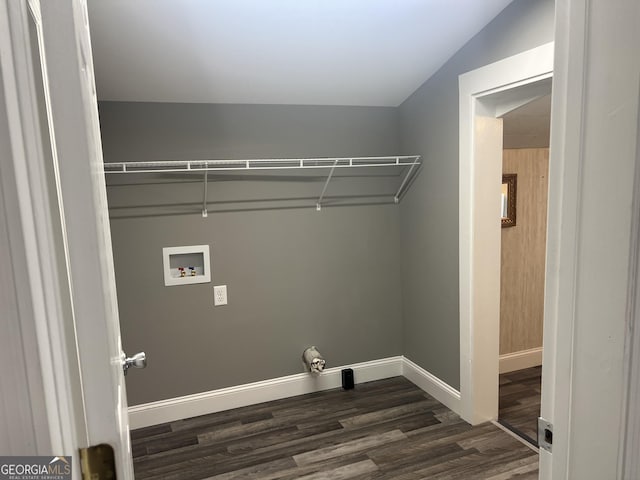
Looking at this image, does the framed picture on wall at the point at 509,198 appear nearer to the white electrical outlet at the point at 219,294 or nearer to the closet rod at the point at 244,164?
the closet rod at the point at 244,164

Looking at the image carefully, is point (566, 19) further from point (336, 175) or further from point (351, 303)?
point (351, 303)

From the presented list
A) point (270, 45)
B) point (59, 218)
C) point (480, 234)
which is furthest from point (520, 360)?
point (59, 218)

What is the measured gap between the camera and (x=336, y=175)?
2941 mm

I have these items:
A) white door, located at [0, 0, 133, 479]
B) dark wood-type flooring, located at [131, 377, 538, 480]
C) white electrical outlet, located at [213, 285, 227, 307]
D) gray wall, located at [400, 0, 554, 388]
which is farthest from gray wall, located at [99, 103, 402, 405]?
white door, located at [0, 0, 133, 479]

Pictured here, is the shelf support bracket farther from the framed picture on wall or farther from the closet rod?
the framed picture on wall

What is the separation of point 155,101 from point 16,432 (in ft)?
7.65

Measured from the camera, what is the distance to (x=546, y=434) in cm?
86

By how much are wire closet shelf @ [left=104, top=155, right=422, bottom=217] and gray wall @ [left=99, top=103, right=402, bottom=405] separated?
0.22ft

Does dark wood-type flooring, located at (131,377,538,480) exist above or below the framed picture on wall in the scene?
below

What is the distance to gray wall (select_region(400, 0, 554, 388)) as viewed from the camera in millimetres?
2294

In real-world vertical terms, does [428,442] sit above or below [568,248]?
below

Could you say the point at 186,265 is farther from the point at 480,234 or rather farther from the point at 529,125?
the point at 529,125

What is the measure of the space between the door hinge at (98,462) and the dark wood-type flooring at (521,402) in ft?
7.88

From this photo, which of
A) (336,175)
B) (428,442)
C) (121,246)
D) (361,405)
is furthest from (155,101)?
(428,442)
